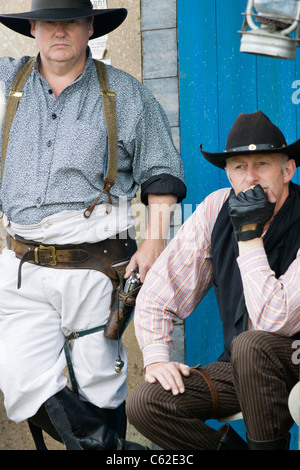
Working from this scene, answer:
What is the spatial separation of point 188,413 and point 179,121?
183cm

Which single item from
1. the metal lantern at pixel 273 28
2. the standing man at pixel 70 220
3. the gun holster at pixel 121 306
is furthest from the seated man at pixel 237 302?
the metal lantern at pixel 273 28

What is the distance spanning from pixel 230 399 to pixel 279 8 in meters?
1.57

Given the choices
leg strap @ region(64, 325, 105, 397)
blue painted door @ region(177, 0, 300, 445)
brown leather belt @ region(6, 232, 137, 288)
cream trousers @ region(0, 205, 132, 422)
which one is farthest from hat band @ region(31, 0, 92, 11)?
leg strap @ region(64, 325, 105, 397)

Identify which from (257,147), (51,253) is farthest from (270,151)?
(51,253)

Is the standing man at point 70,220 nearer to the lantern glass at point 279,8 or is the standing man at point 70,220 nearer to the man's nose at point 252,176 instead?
the man's nose at point 252,176

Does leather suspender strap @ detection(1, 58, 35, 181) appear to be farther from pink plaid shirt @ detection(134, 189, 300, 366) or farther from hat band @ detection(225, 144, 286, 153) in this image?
hat band @ detection(225, 144, 286, 153)

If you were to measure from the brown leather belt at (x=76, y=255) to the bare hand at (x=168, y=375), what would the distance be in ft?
1.92

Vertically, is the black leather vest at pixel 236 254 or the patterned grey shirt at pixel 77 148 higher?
the patterned grey shirt at pixel 77 148

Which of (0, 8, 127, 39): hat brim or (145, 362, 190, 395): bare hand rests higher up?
(0, 8, 127, 39): hat brim

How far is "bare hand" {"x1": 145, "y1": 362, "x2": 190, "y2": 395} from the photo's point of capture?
11.0 ft

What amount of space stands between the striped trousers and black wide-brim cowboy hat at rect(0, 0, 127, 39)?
1.67m

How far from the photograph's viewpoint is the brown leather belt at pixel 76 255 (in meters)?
3.86

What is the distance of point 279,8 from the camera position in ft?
8.87

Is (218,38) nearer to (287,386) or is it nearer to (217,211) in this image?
(217,211)
